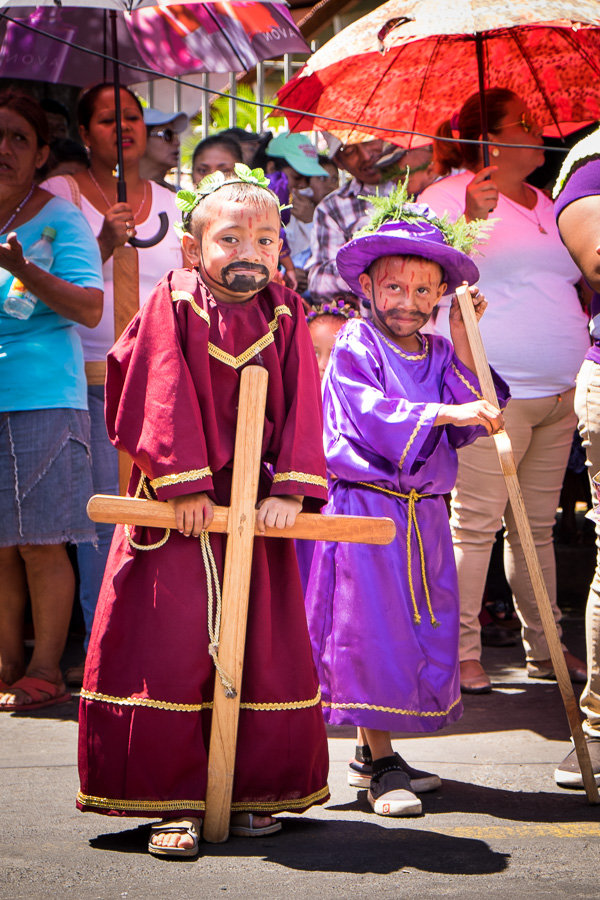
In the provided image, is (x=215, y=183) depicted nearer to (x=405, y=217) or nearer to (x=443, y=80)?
(x=405, y=217)

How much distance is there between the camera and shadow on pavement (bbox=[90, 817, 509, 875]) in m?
2.97

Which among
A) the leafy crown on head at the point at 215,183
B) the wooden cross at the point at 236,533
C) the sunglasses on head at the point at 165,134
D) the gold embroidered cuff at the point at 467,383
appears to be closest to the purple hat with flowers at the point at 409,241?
the gold embroidered cuff at the point at 467,383

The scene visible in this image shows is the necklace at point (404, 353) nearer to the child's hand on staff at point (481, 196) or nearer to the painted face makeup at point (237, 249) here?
the painted face makeup at point (237, 249)

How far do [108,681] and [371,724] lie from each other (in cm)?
89

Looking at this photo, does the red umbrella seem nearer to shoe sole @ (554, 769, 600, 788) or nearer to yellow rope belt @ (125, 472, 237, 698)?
yellow rope belt @ (125, 472, 237, 698)

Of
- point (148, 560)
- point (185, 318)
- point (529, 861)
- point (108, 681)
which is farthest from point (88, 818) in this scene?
point (185, 318)

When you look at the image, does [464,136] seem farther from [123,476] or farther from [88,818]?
[88,818]

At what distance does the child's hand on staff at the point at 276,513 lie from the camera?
124 inches

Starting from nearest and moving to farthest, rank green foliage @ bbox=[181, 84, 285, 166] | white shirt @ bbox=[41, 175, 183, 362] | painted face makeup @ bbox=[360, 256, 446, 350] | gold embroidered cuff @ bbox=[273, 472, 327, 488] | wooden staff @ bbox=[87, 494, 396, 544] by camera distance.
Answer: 1. wooden staff @ bbox=[87, 494, 396, 544]
2. gold embroidered cuff @ bbox=[273, 472, 327, 488]
3. painted face makeup @ bbox=[360, 256, 446, 350]
4. white shirt @ bbox=[41, 175, 183, 362]
5. green foliage @ bbox=[181, 84, 285, 166]

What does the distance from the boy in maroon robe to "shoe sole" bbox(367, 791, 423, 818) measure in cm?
23

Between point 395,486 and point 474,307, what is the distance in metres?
0.66

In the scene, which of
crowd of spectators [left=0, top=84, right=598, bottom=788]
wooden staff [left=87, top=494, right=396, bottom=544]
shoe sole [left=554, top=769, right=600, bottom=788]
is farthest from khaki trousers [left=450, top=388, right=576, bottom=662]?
wooden staff [left=87, top=494, right=396, bottom=544]

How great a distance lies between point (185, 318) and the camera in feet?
10.6

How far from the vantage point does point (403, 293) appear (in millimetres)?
3820
